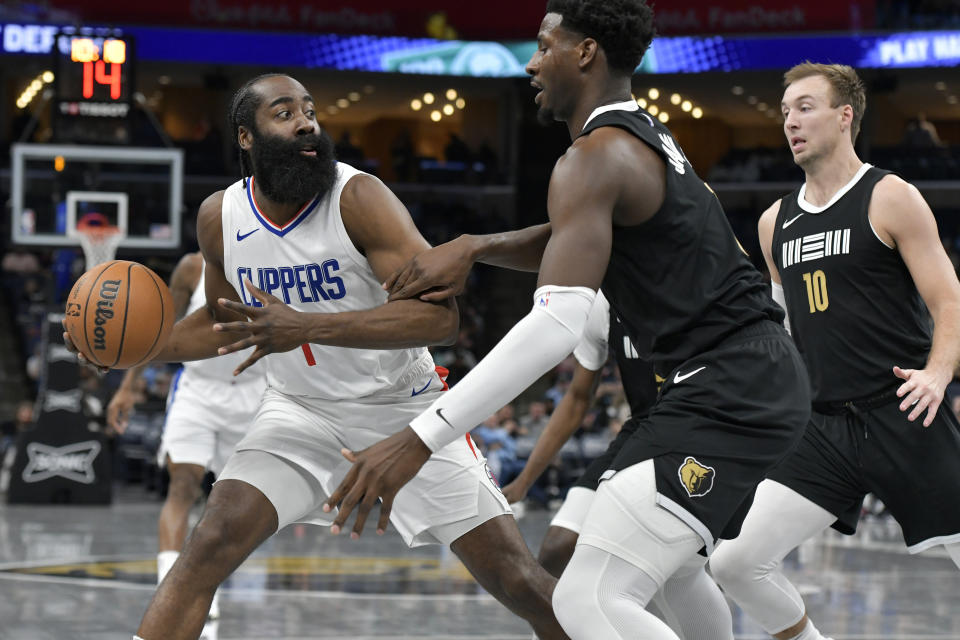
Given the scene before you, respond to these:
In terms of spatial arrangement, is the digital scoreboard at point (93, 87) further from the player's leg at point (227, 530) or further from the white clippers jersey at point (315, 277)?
the player's leg at point (227, 530)

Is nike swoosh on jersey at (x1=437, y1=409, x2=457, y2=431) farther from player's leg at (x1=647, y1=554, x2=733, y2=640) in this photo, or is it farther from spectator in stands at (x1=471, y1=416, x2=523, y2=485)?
spectator in stands at (x1=471, y1=416, x2=523, y2=485)

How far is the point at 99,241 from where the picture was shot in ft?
40.7

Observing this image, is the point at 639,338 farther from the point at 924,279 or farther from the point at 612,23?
the point at 924,279

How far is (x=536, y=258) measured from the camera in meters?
3.40

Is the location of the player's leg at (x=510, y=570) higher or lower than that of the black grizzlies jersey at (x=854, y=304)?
lower

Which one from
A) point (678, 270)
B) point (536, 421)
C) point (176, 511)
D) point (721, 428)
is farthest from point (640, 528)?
point (536, 421)

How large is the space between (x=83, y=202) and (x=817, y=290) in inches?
390

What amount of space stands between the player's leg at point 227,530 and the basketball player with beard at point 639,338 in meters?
1.01

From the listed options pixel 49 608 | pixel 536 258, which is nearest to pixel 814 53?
pixel 49 608

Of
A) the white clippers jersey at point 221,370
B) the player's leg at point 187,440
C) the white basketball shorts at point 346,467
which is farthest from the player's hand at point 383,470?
the white clippers jersey at point 221,370

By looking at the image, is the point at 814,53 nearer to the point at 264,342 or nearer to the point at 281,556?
the point at 281,556

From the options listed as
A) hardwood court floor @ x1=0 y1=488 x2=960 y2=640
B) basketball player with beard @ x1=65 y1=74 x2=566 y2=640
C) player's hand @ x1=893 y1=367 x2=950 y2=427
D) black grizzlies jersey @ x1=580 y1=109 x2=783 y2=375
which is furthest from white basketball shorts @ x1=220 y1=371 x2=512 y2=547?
hardwood court floor @ x1=0 y1=488 x2=960 y2=640

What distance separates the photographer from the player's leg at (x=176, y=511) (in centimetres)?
610

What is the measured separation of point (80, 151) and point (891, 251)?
1016 cm
